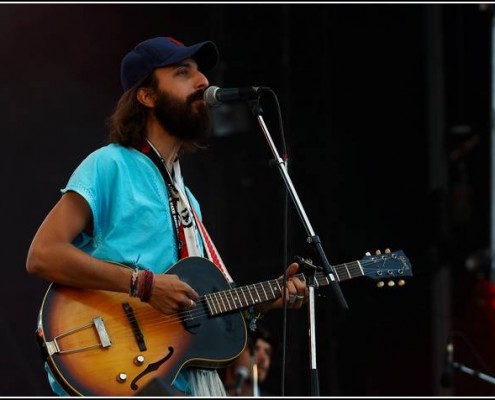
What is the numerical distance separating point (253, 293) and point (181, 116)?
793 mm

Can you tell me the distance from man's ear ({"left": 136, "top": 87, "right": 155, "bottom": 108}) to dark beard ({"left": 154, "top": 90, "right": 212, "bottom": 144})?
0.03 meters

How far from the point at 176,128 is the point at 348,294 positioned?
10.7ft

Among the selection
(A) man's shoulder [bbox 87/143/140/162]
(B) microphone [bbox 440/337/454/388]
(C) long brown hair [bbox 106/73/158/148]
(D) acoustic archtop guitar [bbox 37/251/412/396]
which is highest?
(C) long brown hair [bbox 106/73/158/148]

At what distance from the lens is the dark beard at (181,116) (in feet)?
13.4

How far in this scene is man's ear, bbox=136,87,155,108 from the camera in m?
4.18

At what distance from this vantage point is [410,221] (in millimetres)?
7285

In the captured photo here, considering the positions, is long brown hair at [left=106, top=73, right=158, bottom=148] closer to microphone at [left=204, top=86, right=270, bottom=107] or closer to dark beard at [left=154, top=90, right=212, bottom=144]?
dark beard at [left=154, top=90, right=212, bottom=144]

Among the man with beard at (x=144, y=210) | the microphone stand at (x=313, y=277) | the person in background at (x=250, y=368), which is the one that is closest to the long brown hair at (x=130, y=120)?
the man with beard at (x=144, y=210)

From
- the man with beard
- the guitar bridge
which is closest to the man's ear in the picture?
the man with beard

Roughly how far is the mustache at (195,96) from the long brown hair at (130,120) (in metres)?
0.18

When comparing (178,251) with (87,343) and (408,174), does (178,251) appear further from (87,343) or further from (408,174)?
(408,174)

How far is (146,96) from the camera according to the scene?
165 inches

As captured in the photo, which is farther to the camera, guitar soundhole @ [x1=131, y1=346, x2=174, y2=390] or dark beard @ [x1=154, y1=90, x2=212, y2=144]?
dark beard @ [x1=154, y1=90, x2=212, y2=144]

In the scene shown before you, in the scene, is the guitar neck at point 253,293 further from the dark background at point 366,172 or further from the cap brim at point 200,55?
the dark background at point 366,172
